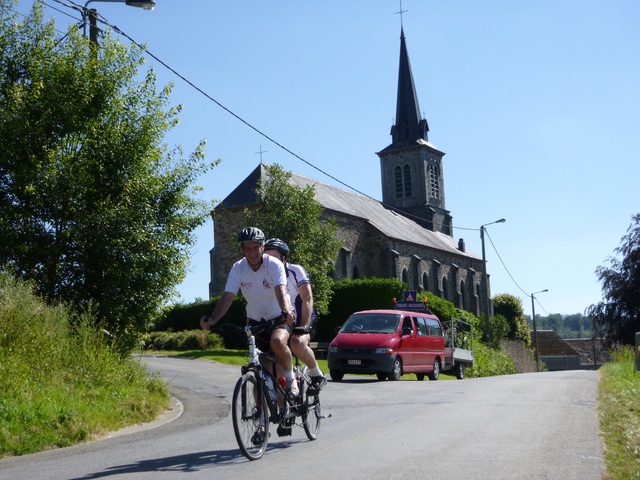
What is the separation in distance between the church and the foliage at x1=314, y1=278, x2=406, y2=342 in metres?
2.74

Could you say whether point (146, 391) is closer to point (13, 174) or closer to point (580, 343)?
point (13, 174)

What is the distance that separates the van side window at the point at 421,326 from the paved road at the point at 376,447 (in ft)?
30.1

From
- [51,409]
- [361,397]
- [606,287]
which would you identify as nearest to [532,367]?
[606,287]

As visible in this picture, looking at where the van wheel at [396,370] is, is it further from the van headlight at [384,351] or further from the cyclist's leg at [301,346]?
the cyclist's leg at [301,346]

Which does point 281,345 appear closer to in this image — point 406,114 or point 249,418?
point 249,418

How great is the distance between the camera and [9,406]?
8617 millimetres

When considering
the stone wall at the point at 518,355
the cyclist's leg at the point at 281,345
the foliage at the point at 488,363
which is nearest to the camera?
the cyclist's leg at the point at 281,345

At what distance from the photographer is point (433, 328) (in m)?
23.2

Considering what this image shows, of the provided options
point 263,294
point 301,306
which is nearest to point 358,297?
point 301,306

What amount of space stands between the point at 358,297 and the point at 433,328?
18.6 meters

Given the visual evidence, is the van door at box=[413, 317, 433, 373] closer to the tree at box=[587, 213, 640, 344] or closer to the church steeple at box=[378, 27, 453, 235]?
the tree at box=[587, 213, 640, 344]

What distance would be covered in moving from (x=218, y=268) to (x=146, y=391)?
38719 millimetres

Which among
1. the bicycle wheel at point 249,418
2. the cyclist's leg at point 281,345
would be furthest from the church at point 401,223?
the bicycle wheel at point 249,418

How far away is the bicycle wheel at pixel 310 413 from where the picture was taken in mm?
7773
